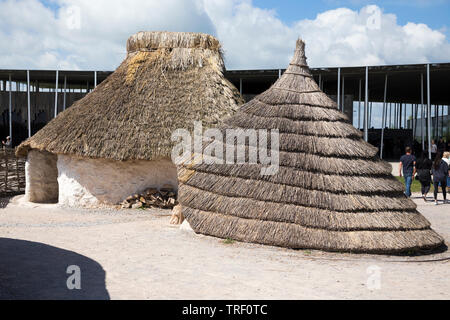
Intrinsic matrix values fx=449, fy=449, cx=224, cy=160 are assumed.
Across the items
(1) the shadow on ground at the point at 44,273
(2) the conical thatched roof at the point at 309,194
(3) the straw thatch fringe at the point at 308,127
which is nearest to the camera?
(1) the shadow on ground at the point at 44,273

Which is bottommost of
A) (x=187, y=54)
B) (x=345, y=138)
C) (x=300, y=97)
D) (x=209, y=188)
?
(x=209, y=188)

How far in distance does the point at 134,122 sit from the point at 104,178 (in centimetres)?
178

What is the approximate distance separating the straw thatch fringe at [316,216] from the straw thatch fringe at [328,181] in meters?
0.42

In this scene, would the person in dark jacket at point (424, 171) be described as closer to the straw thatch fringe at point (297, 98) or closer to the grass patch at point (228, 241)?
the straw thatch fringe at point (297, 98)

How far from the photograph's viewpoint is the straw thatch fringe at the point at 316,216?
755cm

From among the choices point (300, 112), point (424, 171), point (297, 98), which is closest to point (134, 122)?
point (297, 98)

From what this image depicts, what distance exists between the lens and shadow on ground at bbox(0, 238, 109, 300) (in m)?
5.25

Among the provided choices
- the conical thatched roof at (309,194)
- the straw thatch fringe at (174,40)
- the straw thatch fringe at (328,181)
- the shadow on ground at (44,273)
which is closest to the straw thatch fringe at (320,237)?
the conical thatched roof at (309,194)

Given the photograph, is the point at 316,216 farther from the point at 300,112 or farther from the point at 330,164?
the point at 300,112

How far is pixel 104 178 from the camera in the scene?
12555 mm
